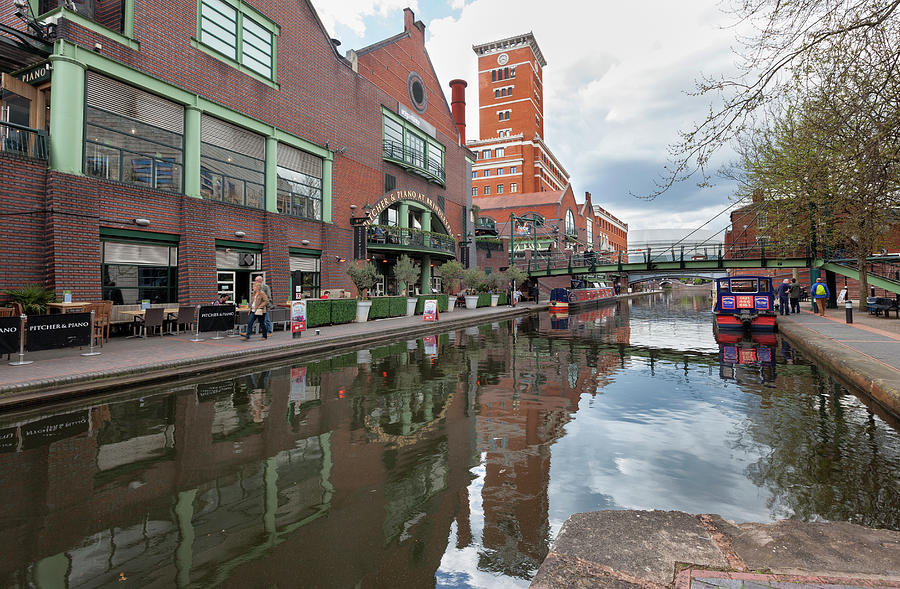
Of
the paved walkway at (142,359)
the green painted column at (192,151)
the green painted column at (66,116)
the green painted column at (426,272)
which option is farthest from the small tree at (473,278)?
the green painted column at (66,116)

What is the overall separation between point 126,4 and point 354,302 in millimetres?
12500

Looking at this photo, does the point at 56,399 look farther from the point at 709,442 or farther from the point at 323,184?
the point at 323,184

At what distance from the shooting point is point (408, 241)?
93.6ft

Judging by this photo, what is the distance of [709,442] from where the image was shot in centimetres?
525

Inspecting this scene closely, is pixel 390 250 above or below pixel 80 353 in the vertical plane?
above

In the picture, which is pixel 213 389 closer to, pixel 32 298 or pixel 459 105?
pixel 32 298

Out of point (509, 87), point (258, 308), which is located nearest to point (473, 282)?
point (258, 308)

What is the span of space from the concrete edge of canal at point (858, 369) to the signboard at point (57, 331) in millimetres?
14443

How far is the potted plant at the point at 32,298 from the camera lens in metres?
10.9

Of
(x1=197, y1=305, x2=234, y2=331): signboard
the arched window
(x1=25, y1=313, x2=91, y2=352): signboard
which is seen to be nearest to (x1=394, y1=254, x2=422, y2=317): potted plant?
(x1=197, y1=305, x2=234, y2=331): signboard

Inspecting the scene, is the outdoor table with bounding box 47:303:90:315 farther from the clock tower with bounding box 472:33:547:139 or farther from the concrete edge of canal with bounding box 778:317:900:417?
the clock tower with bounding box 472:33:547:139

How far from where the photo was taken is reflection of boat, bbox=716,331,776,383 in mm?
9203

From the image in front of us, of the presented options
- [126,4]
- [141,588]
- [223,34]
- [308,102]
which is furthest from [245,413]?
[308,102]

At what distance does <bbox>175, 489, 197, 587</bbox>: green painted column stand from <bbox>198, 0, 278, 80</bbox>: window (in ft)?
60.6
